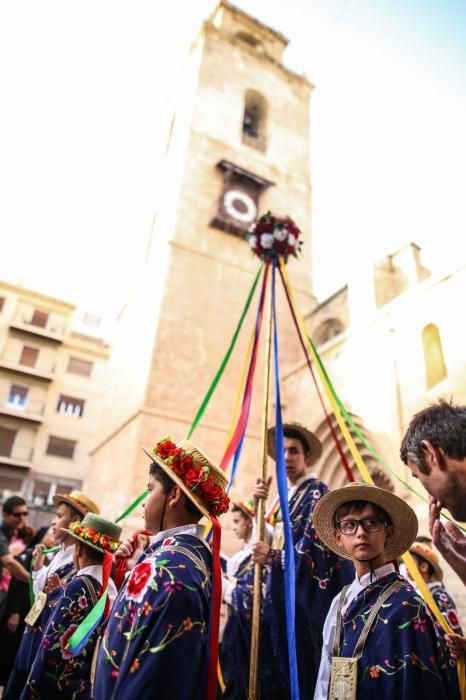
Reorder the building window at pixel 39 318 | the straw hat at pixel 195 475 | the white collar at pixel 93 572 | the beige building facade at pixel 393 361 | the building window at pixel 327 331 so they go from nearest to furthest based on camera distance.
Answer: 1. the straw hat at pixel 195 475
2. the white collar at pixel 93 572
3. the beige building facade at pixel 393 361
4. the building window at pixel 327 331
5. the building window at pixel 39 318

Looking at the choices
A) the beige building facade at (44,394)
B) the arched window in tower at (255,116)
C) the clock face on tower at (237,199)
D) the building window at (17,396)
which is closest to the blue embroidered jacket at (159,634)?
the clock face on tower at (237,199)

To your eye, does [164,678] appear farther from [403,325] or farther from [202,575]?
[403,325]

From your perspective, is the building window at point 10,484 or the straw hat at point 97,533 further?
the building window at point 10,484

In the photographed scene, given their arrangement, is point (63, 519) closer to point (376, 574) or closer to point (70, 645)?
point (70, 645)

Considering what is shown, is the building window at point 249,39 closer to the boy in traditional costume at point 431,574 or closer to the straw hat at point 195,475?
the boy in traditional costume at point 431,574

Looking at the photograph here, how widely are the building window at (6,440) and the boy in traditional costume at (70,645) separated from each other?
2118cm

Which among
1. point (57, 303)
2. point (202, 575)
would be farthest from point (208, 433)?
point (57, 303)

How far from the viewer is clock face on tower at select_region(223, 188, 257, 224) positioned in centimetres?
1276

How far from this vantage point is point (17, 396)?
23078 millimetres

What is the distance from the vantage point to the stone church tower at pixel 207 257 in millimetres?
10312

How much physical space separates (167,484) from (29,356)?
2412 cm

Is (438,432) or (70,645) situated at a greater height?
(438,432)

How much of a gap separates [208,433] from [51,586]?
697cm

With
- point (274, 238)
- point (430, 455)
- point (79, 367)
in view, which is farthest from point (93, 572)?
point (79, 367)
